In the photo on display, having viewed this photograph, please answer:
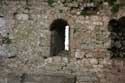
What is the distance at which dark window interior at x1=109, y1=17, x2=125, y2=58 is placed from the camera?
6.63 m

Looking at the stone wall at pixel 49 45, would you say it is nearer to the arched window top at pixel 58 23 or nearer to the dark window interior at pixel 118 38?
the arched window top at pixel 58 23

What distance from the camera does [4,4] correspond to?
22.4ft

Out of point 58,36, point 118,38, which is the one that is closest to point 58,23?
point 58,36

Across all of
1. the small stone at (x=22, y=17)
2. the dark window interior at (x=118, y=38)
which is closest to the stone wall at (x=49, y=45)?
the small stone at (x=22, y=17)

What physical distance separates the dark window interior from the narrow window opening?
1169mm

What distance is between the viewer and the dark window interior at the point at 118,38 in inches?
261

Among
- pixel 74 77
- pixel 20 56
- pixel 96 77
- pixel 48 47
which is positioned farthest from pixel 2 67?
pixel 96 77

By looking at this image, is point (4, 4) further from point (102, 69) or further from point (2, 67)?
point (102, 69)

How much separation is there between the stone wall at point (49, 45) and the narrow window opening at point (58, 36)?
0.48 feet

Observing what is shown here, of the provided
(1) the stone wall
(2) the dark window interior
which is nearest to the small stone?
(1) the stone wall

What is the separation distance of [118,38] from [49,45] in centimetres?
179

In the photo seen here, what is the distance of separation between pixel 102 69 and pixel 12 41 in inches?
94.8

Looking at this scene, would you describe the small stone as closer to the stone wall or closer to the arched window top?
the stone wall

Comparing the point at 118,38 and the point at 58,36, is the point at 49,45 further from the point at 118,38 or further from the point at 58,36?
the point at 118,38
